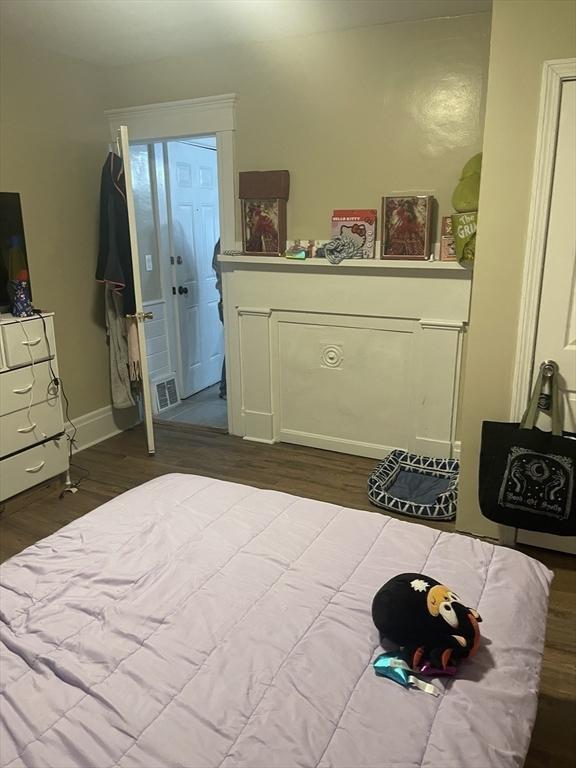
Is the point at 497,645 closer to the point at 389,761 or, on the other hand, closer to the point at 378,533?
the point at 389,761

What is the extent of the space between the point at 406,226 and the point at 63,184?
7.02 feet

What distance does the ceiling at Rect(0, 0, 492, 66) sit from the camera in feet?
9.24

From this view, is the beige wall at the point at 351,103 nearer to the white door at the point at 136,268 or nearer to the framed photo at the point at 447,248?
the framed photo at the point at 447,248

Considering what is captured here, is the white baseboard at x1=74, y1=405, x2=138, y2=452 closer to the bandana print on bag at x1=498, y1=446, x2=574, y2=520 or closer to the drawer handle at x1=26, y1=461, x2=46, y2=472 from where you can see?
the drawer handle at x1=26, y1=461, x2=46, y2=472

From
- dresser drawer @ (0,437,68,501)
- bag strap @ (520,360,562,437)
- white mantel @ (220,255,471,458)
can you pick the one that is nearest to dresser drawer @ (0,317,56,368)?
dresser drawer @ (0,437,68,501)

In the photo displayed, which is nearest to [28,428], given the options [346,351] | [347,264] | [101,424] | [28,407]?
[28,407]

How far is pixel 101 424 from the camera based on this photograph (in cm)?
415

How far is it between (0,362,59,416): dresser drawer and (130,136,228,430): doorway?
1.38 meters

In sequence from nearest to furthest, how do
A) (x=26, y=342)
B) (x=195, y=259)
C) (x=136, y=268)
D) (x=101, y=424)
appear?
(x=26, y=342), (x=136, y=268), (x=101, y=424), (x=195, y=259)

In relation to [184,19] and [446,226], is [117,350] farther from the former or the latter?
[446,226]

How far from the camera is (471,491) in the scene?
278cm

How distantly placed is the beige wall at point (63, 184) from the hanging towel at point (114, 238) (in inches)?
6.0

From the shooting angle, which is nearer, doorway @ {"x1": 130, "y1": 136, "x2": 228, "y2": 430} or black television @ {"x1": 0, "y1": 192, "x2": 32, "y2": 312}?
black television @ {"x1": 0, "y1": 192, "x2": 32, "y2": 312}

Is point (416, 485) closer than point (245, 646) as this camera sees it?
No
